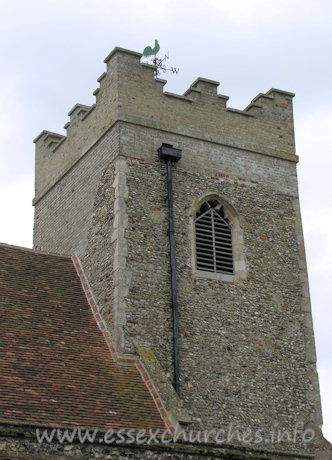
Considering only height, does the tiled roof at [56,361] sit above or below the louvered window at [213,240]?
below

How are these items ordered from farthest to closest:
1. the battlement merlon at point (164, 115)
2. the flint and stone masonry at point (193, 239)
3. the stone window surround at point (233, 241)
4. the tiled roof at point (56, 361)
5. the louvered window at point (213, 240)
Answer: the battlement merlon at point (164, 115)
the louvered window at point (213, 240)
the stone window surround at point (233, 241)
the flint and stone masonry at point (193, 239)
the tiled roof at point (56, 361)

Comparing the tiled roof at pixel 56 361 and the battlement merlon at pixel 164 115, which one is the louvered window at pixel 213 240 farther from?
the tiled roof at pixel 56 361

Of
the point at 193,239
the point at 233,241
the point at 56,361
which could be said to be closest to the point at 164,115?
the point at 193,239

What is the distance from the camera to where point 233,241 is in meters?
17.0

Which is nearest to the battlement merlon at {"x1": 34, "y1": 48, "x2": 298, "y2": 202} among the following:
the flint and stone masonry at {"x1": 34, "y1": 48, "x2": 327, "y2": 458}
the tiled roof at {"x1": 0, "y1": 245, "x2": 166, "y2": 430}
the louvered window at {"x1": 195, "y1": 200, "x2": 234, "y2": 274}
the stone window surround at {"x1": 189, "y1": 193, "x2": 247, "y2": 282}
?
the flint and stone masonry at {"x1": 34, "y1": 48, "x2": 327, "y2": 458}

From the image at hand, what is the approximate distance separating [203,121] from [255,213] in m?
2.12

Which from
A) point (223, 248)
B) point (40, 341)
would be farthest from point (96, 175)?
point (40, 341)

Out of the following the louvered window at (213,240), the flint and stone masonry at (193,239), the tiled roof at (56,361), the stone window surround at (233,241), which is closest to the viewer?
the tiled roof at (56,361)

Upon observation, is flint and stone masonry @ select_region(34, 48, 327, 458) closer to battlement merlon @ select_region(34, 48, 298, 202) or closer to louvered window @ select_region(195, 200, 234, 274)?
battlement merlon @ select_region(34, 48, 298, 202)

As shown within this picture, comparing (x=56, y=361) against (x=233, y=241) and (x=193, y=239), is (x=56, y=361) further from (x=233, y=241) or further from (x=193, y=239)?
(x=233, y=241)

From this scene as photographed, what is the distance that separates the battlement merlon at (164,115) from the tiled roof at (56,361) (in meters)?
3.00

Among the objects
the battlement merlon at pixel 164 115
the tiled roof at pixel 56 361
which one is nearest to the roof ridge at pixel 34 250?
the tiled roof at pixel 56 361

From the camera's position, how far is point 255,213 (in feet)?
57.0

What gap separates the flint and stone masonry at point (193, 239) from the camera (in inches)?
598
